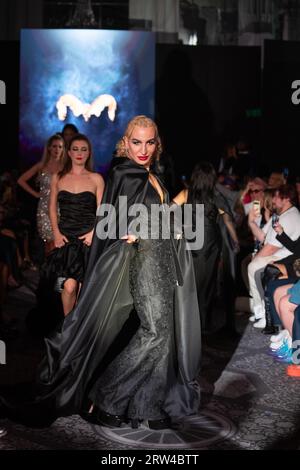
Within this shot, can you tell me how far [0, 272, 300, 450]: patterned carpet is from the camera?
11.4 ft

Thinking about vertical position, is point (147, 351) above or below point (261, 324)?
above

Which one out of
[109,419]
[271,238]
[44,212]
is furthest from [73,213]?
[109,419]

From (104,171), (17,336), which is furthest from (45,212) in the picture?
(104,171)

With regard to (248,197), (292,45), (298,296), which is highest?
(292,45)

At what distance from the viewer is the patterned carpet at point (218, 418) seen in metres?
3.47

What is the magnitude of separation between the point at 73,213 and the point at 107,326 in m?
1.61

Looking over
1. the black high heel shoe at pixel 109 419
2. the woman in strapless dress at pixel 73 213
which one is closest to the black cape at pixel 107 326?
the black high heel shoe at pixel 109 419

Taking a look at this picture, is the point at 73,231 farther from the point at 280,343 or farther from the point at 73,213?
the point at 280,343

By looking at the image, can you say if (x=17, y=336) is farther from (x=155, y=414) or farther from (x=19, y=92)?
(x=19, y=92)

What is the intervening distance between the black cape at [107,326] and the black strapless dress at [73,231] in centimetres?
133

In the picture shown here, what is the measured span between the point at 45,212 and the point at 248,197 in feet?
8.58

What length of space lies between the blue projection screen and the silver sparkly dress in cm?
468

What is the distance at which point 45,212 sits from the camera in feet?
19.9

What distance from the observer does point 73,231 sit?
5297 mm
